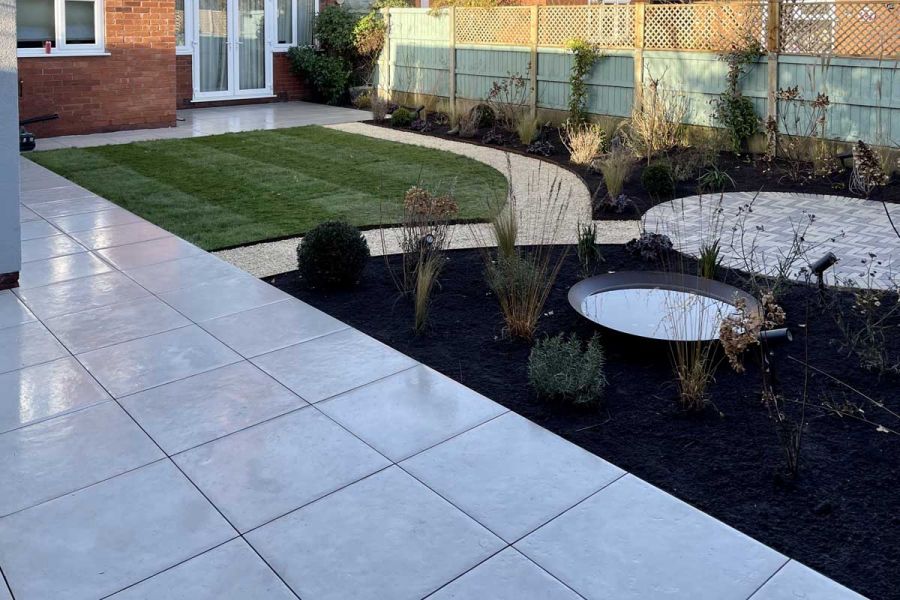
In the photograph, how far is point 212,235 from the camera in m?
6.66

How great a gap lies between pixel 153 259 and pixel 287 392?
2615mm

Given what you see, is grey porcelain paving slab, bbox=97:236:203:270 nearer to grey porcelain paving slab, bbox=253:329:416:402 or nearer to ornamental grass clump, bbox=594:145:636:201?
grey porcelain paving slab, bbox=253:329:416:402

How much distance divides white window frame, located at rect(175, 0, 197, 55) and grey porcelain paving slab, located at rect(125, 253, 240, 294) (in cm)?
1083

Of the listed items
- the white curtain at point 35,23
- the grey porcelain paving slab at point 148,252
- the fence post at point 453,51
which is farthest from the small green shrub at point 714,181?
the white curtain at point 35,23

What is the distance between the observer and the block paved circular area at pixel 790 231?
5.86m

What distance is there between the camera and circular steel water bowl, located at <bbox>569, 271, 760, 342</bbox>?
4.31 m

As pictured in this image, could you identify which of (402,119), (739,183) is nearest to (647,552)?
(739,183)

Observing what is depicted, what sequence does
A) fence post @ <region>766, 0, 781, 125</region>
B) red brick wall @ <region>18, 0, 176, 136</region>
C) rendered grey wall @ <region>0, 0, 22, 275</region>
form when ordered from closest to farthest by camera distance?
1. rendered grey wall @ <region>0, 0, 22, 275</region>
2. fence post @ <region>766, 0, 781, 125</region>
3. red brick wall @ <region>18, 0, 176, 136</region>

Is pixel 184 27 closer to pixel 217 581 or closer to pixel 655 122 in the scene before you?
pixel 655 122

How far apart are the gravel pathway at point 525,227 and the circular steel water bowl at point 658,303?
1.47 ft

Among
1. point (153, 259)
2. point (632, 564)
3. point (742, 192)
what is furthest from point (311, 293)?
point (742, 192)

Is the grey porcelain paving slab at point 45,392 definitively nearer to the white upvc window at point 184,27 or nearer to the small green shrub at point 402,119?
the small green shrub at point 402,119

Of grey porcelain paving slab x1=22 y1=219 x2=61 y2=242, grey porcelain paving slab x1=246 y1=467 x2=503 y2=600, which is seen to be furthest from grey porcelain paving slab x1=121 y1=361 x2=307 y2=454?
grey porcelain paving slab x1=22 y1=219 x2=61 y2=242

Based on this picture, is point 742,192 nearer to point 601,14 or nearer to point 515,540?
point 601,14
